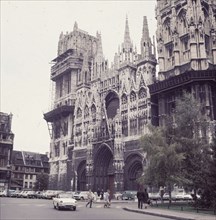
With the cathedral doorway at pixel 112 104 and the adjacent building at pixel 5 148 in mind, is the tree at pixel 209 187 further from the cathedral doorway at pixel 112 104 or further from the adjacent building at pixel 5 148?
the adjacent building at pixel 5 148

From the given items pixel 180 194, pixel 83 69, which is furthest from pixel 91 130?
pixel 180 194

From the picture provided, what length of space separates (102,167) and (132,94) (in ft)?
51.3

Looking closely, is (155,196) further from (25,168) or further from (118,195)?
(25,168)

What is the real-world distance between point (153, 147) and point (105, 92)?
3357cm

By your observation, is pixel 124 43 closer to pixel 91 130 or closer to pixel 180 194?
pixel 91 130

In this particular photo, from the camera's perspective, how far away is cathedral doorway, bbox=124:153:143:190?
2185 inches

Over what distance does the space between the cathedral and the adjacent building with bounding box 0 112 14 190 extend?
60.9 ft

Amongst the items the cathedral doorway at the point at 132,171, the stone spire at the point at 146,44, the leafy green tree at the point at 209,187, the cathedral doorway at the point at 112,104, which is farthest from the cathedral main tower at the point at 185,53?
the leafy green tree at the point at 209,187

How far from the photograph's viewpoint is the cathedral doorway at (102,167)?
6206cm

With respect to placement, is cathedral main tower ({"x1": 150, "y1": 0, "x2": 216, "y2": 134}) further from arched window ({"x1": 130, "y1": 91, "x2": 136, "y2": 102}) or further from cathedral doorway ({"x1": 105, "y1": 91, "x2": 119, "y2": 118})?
cathedral doorway ({"x1": 105, "y1": 91, "x2": 119, "y2": 118})

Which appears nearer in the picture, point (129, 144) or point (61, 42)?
point (129, 144)

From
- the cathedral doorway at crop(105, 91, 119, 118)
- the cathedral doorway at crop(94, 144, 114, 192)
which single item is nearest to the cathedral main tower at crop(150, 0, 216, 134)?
the cathedral doorway at crop(105, 91, 119, 118)

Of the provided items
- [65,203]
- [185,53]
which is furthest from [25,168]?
[65,203]

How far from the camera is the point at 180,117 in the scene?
35781 millimetres
